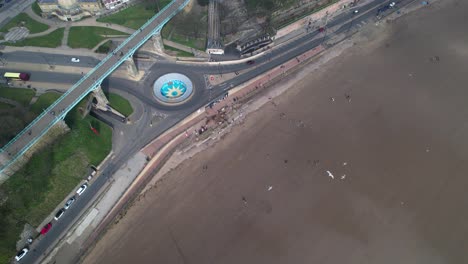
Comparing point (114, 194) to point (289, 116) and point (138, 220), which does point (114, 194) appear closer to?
point (138, 220)

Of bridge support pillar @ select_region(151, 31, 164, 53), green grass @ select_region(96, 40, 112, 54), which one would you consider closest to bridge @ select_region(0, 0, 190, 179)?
bridge support pillar @ select_region(151, 31, 164, 53)

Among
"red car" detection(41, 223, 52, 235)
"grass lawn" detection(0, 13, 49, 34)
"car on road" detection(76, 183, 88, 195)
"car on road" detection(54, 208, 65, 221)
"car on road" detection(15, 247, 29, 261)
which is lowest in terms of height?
"car on road" detection(15, 247, 29, 261)

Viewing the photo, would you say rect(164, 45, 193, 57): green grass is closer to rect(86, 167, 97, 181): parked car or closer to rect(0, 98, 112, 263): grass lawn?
rect(0, 98, 112, 263): grass lawn

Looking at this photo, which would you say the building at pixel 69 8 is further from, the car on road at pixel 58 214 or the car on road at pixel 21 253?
the car on road at pixel 21 253

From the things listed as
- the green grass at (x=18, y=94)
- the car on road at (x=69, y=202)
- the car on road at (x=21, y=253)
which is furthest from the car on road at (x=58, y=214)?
the green grass at (x=18, y=94)

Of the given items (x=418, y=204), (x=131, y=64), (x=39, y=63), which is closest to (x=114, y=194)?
(x=131, y=64)

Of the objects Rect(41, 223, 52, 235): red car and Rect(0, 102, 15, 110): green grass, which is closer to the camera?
Rect(41, 223, 52, 235): red car

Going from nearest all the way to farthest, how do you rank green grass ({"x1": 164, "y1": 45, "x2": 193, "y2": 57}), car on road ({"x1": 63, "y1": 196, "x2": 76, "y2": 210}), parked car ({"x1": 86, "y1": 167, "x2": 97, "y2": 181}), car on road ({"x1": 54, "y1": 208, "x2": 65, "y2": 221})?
car on road ({"x1": 54, "y1": 208, "x2": 65, "y2": 221}) → car on road ({"x1": 63, "y1": 196, "x2": 76, "y2": 210}) → parked car ({"x1": 86, "y1": 167, "x2": 97, "y2": 181}) → green grass ({"x1": 164, "y1": 45, "x2": 193, "y2": 57})

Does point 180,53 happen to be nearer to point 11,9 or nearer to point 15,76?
point 15,76
